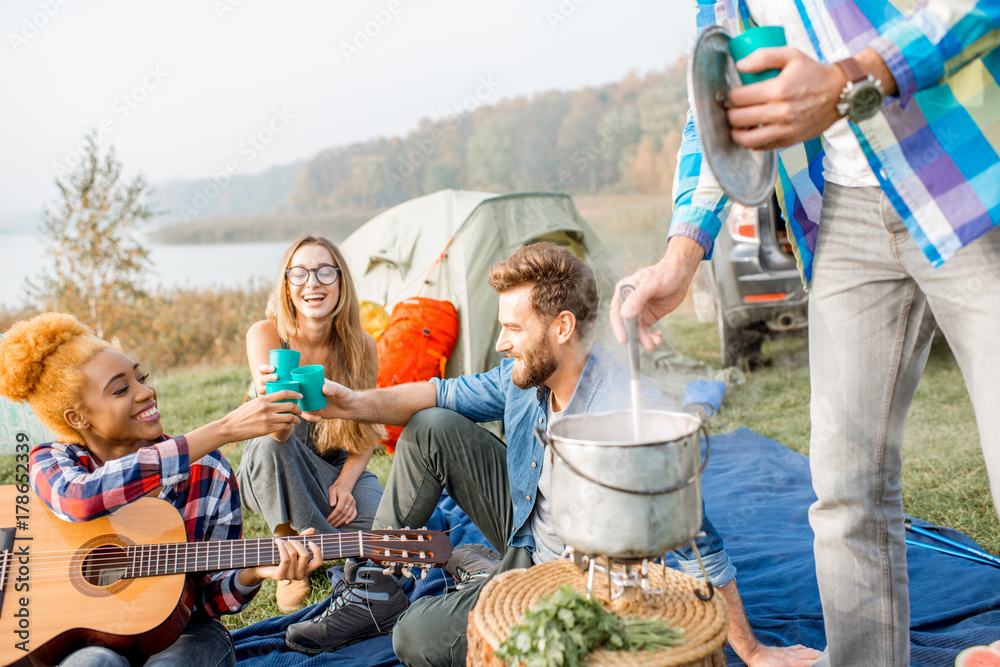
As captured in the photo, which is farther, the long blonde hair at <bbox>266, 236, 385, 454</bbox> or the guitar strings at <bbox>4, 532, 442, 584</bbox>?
the long blonde hair at <bbox>266, 236, 385, 454</bbox>

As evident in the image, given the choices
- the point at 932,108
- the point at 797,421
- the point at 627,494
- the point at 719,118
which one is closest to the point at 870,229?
the point at 932,108

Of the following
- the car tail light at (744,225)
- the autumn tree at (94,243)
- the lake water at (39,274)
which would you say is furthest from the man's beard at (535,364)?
the autumn tree at (94,243)

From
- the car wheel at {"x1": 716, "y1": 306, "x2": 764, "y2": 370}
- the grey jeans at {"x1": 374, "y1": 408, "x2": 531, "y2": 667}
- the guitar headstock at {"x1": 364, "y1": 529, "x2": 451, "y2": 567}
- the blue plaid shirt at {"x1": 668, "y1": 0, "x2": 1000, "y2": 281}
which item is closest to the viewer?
the blue plaid shirt at {"x1": 668, "y1": 0, "x2": 1000, "y2": 281}

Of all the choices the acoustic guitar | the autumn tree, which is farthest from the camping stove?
the autumn tree

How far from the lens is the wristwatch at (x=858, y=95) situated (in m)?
1.21

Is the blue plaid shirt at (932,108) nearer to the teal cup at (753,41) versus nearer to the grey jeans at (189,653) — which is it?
the teal cup at (753,41)

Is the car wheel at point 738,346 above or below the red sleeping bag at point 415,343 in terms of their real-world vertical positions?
below

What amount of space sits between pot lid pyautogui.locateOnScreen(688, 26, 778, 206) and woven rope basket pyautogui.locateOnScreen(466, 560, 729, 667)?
0.89 m

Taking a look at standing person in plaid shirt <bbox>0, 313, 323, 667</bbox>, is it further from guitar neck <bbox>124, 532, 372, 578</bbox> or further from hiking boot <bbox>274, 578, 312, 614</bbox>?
hiking boot <bbox>274, 578, 312, 614</bbox>

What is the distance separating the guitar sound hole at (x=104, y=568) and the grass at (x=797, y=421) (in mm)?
840

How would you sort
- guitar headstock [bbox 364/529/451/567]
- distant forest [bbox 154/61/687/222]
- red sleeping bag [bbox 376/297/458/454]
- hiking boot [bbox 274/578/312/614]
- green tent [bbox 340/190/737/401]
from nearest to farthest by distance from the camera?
guitar headstock [bbox 364/529/451/567] → hiking boot [bbox 274/578/312/614] → red sleeping bag [bbox 376/297/458/454] → green tent [bbox 340/190/737/401] → distant forest [bbox 154/61/687/222]

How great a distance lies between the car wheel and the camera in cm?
579

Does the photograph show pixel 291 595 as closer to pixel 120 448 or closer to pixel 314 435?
pixel 314 435

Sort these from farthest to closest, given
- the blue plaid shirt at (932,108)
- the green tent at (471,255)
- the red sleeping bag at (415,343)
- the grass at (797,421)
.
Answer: the green tent at (471,255)
the red sleeping bag at (415,343)
the grass at (797,421)
the blue plaid shirt at (932,108)
